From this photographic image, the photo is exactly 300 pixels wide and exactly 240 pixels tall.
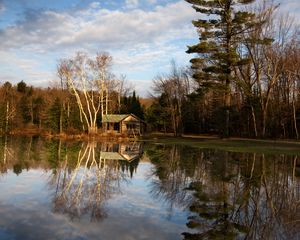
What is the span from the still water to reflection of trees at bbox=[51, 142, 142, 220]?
0.02 m

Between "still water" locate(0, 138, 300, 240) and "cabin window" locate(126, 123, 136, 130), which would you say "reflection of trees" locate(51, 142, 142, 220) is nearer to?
"still water" locate(0, 138, 300, 240)

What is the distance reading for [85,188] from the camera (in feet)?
45.0

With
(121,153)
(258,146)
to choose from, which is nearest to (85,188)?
(121,153)

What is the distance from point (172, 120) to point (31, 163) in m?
48.9

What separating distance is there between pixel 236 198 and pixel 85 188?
5.17m

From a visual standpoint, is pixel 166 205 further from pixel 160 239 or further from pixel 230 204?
pixel 160 239

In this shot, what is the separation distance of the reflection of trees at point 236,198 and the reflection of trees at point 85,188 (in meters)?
1.80

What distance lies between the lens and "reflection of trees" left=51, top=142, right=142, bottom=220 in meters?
10.3

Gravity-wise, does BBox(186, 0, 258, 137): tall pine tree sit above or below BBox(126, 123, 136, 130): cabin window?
above

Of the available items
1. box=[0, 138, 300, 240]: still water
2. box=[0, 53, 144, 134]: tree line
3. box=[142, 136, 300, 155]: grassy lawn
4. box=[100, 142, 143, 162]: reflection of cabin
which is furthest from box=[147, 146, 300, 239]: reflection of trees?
box=[0, 53, 144, 134]: tree line

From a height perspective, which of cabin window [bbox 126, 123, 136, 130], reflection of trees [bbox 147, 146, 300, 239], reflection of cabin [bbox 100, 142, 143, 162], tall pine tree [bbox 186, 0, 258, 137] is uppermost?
tall pine tree [bbox 186, 0, 258, 137]

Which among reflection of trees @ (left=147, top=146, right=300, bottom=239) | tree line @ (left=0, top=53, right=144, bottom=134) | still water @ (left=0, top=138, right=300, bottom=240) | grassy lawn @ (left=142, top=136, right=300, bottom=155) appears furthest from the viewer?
tree line @ (left=0, top=53, right=144, bottom=134)

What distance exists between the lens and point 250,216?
9492mm

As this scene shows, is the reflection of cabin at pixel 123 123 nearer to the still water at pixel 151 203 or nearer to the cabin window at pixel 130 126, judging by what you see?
the cabin window at pixel 130 126
